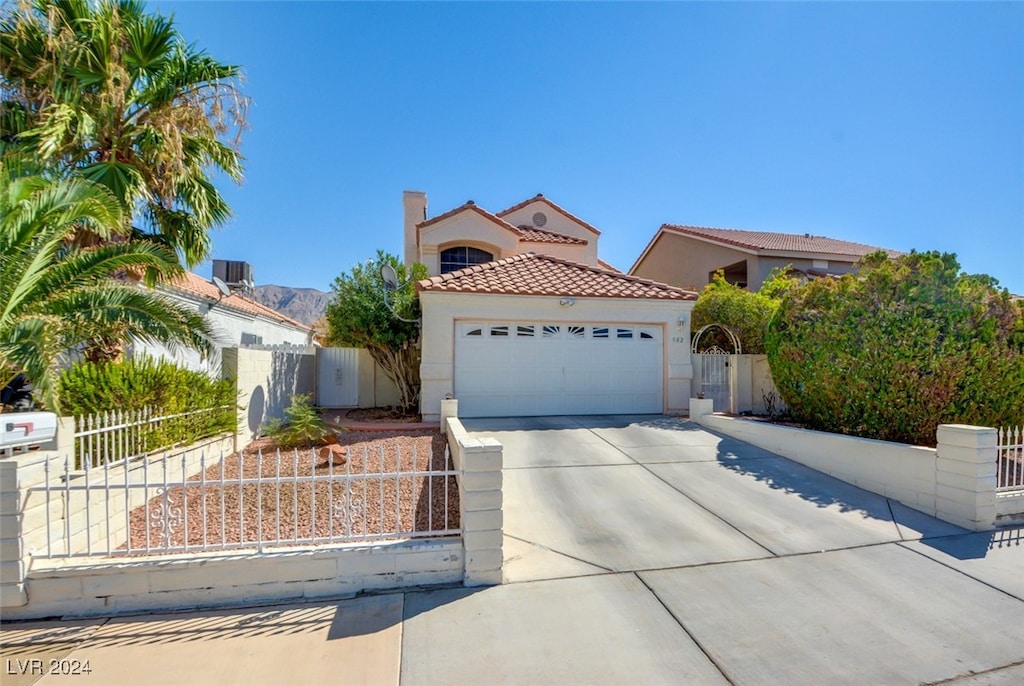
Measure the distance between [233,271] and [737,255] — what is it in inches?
804

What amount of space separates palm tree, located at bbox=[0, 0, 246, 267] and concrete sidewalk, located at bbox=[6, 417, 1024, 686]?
7.17 m

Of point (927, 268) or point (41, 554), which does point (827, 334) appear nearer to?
point (927, 268)

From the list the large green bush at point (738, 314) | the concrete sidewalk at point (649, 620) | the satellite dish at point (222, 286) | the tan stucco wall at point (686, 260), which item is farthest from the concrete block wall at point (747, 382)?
the satellite dish at point (222, 286)

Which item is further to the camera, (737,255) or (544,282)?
(737,255)

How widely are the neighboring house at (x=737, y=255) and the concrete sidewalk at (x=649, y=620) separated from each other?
1641 cm

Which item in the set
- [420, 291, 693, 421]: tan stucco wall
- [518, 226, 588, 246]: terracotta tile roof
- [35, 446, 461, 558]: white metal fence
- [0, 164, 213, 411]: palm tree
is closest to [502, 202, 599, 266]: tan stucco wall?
[518, 226, 588, 246]: terracotta tile roof

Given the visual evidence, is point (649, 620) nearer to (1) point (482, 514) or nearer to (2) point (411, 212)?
(1) point (482, 514)

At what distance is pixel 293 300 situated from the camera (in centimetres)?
7688

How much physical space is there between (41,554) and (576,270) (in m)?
11.4

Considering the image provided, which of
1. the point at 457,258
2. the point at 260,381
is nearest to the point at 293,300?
the point at 457,258

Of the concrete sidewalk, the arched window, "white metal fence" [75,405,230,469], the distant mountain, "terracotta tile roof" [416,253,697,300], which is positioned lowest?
the concrete sidewalk

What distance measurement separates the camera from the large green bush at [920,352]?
7027mm

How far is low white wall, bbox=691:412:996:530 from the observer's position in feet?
17.7

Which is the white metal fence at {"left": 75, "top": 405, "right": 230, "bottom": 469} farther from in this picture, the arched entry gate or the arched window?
the arched window
